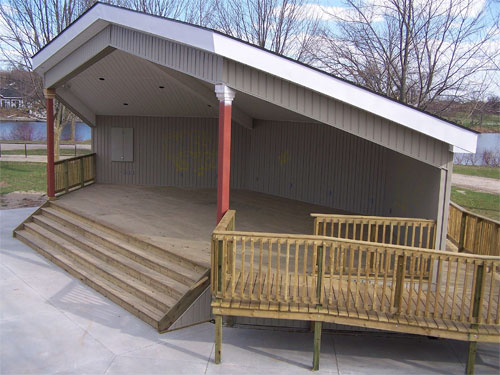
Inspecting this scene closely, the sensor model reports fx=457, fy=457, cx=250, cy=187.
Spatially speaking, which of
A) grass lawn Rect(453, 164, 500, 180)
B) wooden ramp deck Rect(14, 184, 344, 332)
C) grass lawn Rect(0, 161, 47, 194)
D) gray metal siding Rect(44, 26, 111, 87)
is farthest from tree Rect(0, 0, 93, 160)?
grass lawn Rect(453, 164, 500, 180)

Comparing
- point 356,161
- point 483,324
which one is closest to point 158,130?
point 356,161

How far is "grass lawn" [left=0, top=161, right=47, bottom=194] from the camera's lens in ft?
53.0

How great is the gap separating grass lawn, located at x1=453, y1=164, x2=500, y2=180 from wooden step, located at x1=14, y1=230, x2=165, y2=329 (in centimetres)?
1808

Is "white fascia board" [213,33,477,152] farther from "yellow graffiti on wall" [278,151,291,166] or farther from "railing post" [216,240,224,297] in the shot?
"yellow graffiti on wall" [278,151,291,166]

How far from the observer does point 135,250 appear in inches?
307

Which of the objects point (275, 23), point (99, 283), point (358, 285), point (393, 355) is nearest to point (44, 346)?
point (99, 283)

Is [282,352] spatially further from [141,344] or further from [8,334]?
[8,334]

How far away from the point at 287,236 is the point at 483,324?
2314mm

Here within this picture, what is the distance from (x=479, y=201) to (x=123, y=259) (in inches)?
455

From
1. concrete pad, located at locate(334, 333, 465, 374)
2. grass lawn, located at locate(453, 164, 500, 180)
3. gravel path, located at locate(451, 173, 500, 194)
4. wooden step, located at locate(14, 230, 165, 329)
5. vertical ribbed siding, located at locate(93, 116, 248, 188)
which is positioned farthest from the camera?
grass lawn, located at locate(453, 164, 500, 180)

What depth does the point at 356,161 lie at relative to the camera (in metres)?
10.3

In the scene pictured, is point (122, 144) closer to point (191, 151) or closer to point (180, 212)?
point (191, 151)

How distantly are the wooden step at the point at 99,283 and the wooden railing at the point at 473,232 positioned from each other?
15.7 feet

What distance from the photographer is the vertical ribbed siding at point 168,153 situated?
1305 cm
